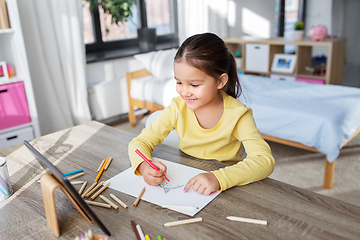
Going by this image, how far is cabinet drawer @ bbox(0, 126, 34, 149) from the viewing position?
91.5 inches

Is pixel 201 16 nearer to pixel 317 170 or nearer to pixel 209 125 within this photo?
pixel 317 170

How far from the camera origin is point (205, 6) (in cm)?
386

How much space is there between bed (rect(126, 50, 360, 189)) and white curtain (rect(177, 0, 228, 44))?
1.28 meters

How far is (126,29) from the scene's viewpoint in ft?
12.4

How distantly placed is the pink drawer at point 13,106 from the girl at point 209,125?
5.23 feet

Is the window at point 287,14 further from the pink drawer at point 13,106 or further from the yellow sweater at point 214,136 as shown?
the yellow sweater at point 214,136

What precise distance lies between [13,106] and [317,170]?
2.20 meters

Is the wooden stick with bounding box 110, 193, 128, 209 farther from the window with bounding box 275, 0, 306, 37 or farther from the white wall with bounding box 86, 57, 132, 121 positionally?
the window with bounding box 275, 0, 306, 37

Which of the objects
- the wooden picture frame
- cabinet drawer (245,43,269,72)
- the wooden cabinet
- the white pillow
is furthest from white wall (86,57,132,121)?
the wooden picture frame

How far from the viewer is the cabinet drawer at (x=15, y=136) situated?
2.32 meters

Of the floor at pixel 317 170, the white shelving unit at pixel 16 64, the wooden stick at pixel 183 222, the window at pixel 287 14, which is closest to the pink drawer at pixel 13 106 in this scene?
the white shelving unit at pixel 16 64

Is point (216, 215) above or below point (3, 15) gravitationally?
below

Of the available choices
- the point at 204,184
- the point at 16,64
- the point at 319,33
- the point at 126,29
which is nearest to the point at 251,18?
the point at 319,33

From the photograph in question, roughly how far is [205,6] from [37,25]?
6.57ft
